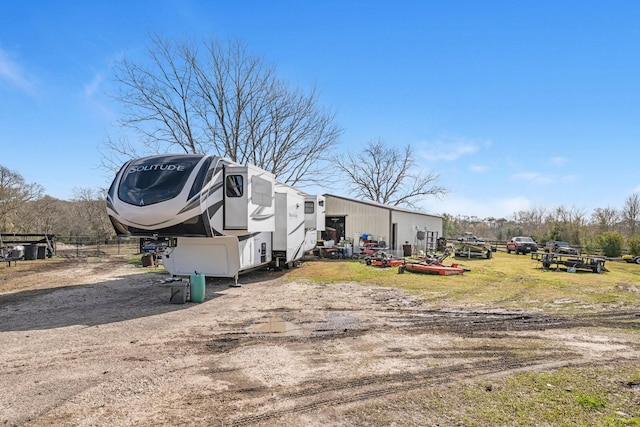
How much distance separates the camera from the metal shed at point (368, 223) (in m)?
22.2

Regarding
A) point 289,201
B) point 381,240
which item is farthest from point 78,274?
point 381,240

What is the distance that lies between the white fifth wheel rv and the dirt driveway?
4.67 feet

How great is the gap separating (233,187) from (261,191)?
126 centimetres

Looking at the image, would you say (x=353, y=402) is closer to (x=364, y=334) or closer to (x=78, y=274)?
(x=364, y=334)

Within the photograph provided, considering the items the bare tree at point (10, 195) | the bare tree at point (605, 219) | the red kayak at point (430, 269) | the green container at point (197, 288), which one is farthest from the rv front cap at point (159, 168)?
the bare tree at point (605, 219)

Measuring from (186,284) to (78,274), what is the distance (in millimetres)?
7759

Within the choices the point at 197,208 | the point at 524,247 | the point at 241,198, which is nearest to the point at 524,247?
the point at 524,247

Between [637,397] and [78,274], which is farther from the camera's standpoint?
[78,274]

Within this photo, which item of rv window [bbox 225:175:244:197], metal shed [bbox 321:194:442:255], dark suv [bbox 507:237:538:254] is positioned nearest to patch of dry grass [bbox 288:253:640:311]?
rv window [bbox 225:175:244:197]

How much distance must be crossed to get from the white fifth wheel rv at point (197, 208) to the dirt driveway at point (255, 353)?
1423 millimetres

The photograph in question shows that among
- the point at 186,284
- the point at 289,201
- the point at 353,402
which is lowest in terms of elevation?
the point at 353,402

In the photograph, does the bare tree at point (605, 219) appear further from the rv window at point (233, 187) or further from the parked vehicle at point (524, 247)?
the rv window at point (233, 187)

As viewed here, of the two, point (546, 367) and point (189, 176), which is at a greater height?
point (189, 176)

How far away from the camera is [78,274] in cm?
1401
